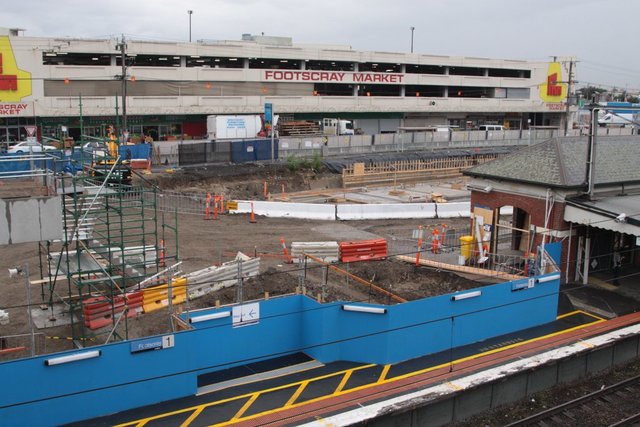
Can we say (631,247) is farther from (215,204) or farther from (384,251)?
(215,204)

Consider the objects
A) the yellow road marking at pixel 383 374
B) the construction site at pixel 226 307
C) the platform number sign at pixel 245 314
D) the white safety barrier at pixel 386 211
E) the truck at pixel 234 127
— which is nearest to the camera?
the construction site at pixel 226 307

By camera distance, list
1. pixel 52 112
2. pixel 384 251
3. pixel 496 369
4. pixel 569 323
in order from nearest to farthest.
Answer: pixel 496 369, pixel 569 323, pixel 384 251, pixel 52 112

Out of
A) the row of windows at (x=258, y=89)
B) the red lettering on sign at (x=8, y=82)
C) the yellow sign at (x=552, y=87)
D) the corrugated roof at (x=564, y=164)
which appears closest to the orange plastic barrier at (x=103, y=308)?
the corrugated roof at (x=564, y=164)

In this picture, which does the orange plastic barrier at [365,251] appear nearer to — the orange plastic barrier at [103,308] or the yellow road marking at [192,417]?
the orange plastic barrier at [103,308]

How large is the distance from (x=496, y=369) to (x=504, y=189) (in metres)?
10.8

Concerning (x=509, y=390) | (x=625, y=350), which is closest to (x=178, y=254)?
(x=509, y=390)

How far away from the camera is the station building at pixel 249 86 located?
57688 millimetres

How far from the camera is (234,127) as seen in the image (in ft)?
197

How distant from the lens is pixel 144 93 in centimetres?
6347

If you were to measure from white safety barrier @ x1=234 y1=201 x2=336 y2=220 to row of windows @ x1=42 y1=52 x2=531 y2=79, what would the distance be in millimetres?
29047

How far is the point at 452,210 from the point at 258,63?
41260 mm

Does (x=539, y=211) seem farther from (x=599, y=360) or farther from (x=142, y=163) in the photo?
(x=142, y=163)

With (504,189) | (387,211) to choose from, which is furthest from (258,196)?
(504,189)

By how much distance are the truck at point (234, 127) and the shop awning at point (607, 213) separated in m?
41.1
